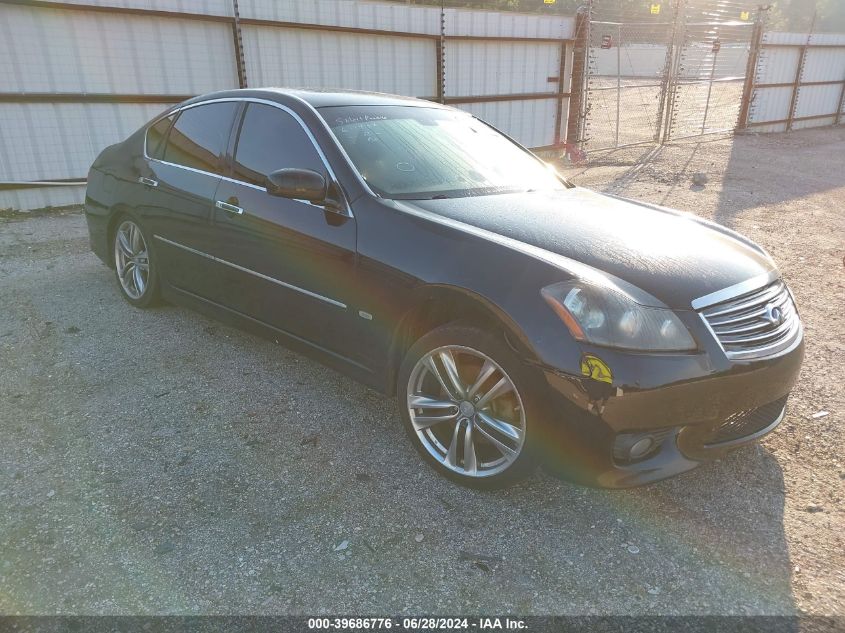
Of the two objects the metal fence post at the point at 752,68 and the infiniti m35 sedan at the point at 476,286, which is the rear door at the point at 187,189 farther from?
the metal fence post at the point at 752,68

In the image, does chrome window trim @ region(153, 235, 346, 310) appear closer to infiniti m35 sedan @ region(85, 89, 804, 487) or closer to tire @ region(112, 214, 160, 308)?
infiniti m35 sedan @ region(85, 89, 804, 487)

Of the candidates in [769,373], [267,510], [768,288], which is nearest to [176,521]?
[267,510]

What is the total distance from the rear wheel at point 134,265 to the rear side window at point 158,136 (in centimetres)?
54

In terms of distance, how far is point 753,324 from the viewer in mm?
2584

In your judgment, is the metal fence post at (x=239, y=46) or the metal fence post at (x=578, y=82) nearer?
the metal fence post at (x=239, y=46)

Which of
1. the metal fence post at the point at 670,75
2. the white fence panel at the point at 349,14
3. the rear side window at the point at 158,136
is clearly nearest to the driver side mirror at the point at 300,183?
the rear side window at the point at 158,136

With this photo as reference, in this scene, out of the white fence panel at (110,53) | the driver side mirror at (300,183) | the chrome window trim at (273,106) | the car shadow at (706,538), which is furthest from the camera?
the white fence panel at (110,53)

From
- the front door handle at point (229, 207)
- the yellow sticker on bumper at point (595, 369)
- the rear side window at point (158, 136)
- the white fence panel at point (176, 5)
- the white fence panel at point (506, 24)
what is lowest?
the yellow sticker on bumper at point (595, 369)

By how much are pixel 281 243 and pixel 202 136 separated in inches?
50.5

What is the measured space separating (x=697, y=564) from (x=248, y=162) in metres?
3.08

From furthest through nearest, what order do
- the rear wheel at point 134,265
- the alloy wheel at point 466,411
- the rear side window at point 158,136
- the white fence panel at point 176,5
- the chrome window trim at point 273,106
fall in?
the white fence panel at point 176,5 → the rear wheel at point 134,265 → the rear side window at point 158,136 → the chrome window trim at point 273,106 → the alloy wheel at point 466,411

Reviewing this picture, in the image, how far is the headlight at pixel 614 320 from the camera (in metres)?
2.32

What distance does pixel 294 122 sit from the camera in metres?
3.47

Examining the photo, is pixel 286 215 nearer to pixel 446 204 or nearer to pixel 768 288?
pixel 446 204
